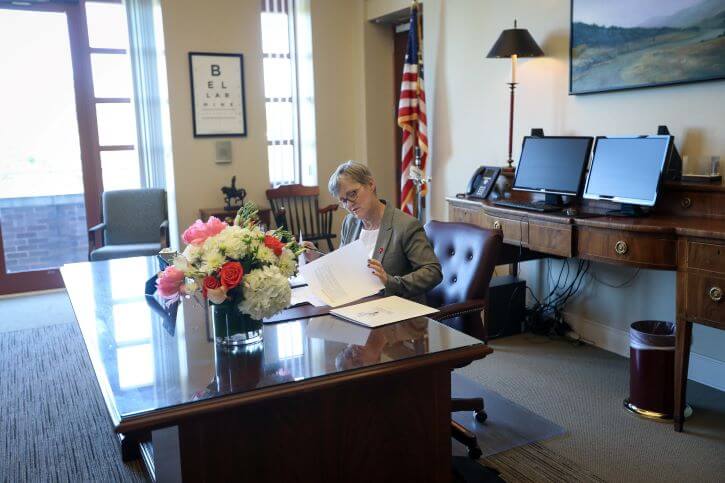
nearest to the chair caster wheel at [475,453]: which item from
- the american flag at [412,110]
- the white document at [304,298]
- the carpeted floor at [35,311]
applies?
the white document at [304,298]

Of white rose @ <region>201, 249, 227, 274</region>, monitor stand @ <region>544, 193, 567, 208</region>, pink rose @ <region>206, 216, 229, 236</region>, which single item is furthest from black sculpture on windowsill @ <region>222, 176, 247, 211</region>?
white rose @ <region>201, 249, 227, 274</region>

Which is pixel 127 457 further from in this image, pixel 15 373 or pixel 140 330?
pixel 15 373

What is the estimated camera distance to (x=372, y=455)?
5.17 ft

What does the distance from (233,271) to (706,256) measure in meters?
1.86

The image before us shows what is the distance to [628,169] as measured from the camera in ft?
10.0

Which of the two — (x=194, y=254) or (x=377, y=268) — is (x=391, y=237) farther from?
(x=194, y=254)

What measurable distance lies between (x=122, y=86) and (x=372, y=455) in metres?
4.76

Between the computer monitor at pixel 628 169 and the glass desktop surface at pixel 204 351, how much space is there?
1.67 m

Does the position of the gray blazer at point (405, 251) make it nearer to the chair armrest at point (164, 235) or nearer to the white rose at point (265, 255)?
the white rose at point (265, 255)

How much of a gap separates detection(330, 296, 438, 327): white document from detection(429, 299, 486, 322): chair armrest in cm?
22

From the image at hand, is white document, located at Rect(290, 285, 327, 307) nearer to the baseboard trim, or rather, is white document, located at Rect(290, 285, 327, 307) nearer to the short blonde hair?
the short blonde hair

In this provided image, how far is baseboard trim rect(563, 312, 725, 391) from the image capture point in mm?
3041

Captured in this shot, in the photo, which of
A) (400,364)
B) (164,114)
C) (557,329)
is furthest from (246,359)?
(164,114)

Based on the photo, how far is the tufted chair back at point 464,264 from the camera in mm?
2350
